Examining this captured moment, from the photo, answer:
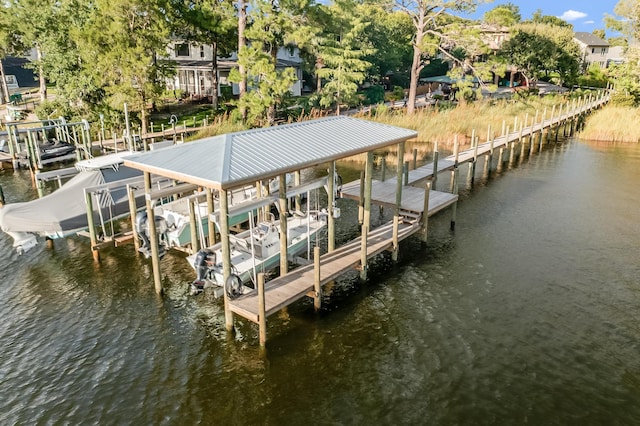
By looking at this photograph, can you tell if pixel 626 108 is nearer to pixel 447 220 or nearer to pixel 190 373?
pixel 447 220

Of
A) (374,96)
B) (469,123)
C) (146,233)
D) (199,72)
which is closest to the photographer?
(146,233)

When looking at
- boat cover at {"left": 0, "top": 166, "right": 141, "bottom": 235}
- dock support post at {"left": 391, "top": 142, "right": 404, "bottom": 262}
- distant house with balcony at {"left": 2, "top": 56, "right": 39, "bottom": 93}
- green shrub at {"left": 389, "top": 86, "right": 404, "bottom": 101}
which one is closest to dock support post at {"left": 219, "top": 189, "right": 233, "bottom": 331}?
dock support post at {"left": 391, "top": 142, "right": 404, "bottom": 262}

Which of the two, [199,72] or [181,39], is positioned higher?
[181,39]

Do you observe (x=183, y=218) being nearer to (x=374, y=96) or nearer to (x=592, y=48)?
(x=374, y=96)

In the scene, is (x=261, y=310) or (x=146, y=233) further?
(x=146, y=233)

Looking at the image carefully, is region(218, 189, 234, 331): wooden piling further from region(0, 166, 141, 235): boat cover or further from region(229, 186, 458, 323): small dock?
region(0, 166, 141, 235): boat cover

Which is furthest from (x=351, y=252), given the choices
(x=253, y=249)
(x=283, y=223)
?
(x=253, y=249)

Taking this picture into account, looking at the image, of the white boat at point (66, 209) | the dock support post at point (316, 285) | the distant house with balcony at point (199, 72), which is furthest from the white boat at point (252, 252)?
the distant house with balcony at point (199, 72)
